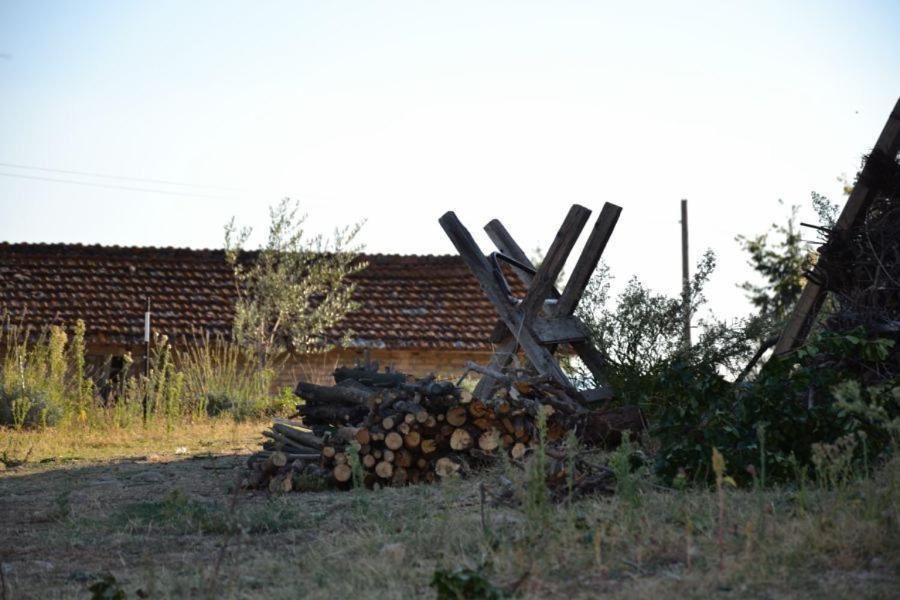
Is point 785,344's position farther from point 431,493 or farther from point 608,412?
point 431,493

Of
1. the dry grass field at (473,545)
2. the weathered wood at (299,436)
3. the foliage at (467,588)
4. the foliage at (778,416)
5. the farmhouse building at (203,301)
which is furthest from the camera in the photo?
the farmhouse building at (203,301)

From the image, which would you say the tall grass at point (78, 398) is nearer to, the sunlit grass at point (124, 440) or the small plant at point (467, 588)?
the sunlit grass at point (124, 440)

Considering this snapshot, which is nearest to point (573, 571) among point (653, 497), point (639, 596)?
point (639, 596)

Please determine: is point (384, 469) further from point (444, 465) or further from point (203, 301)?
point (203, 301)

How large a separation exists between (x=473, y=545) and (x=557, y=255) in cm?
455

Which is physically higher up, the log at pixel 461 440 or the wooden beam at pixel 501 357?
the wooden beam at pixel 501 357

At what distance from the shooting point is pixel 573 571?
418cm

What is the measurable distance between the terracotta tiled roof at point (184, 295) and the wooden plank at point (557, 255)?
452 inches

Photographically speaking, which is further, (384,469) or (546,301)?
(546,301)

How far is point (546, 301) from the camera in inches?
361

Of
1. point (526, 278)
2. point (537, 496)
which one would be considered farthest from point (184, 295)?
→ point (537, 496)

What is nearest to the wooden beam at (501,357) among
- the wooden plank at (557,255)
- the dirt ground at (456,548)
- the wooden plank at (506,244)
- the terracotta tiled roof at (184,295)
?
the wooden plank at (557,255)

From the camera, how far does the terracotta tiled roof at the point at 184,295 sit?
20.6m

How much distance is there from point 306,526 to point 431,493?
1180 millimetres
